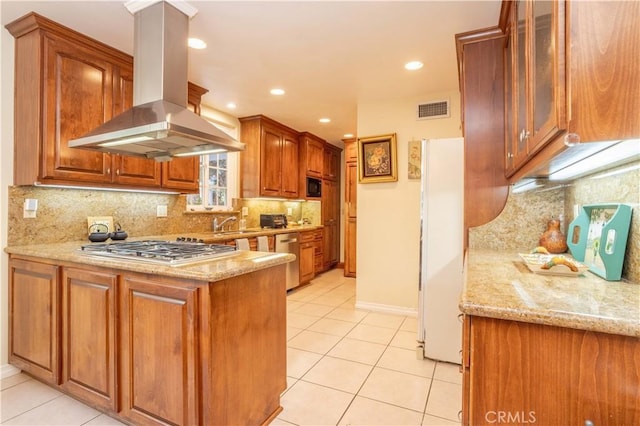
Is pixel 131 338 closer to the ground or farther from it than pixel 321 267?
farther from it

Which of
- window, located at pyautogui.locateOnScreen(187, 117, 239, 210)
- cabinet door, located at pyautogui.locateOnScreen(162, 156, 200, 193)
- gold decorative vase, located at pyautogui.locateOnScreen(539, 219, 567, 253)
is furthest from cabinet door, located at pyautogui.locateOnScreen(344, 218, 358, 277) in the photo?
gold decorative vase, located at pyautogui.locateOnScreen(539, 219, 567, 253)

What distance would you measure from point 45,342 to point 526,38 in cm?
304

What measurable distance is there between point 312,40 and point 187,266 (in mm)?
1862

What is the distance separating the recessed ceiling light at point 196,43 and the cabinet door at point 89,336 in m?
1.76

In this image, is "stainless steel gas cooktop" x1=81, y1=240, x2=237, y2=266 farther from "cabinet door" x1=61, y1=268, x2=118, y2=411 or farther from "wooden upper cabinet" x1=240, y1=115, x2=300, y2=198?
"wooden upper cabinet" x1=240, y1=115, x2=300, y2=198

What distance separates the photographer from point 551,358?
0.82 metres

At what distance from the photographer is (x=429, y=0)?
190 cm

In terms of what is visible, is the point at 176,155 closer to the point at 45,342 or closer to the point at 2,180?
the point at 2,180

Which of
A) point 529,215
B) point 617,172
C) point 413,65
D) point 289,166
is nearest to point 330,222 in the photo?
point 289,166

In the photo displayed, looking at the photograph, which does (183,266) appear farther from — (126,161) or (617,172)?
(617,172)

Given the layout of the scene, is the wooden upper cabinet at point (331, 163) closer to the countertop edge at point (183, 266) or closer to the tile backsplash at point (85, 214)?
the tile backsplash at point (85, 214)

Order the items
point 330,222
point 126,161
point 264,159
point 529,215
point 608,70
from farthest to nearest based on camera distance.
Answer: point 330,222, point 264,159, point 126,161, point 529,215, point 608,70

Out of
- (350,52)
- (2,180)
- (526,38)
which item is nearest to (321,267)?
(350,52)

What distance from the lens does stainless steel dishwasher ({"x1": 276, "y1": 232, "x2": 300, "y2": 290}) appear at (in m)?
4.23
